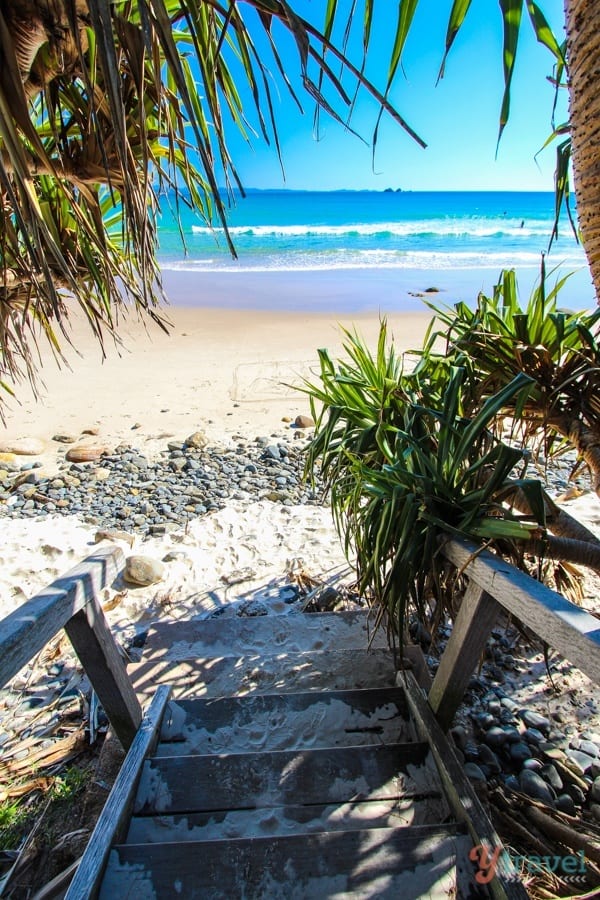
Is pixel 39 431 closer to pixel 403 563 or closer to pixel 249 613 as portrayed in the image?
pixel 249 613

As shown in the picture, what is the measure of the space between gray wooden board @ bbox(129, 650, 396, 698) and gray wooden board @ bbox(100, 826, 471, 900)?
0.88 m

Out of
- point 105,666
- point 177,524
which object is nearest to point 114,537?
point 177,524

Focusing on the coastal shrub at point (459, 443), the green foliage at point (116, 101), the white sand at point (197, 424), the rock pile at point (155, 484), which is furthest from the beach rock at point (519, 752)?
the rock pile at point (155, 484)

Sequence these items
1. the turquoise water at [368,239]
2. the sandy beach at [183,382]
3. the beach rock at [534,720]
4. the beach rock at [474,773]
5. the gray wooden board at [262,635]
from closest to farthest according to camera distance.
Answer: the beach rock at [474,773], the beach rock at [534,720], the gray wooden board at [262,635], the sandy beach at [183,382], the turquoise water at [368,239]

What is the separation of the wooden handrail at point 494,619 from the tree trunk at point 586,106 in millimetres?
891

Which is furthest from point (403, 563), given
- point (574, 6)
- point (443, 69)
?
point (574, 6)

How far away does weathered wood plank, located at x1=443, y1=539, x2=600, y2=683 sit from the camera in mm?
1075

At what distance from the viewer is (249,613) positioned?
3.21 metres

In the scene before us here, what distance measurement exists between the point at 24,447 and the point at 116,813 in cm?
471

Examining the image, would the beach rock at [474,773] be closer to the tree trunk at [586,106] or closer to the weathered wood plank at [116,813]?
the weathered wood plank at [116,813]

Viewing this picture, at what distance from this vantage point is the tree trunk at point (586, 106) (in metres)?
1.20

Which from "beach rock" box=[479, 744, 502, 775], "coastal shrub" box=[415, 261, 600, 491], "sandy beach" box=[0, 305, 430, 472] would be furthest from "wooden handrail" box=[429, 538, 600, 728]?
"sandy beach" box=[0, 305, 430, 472]

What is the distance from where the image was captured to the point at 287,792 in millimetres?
1719

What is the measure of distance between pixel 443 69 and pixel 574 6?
405mm
